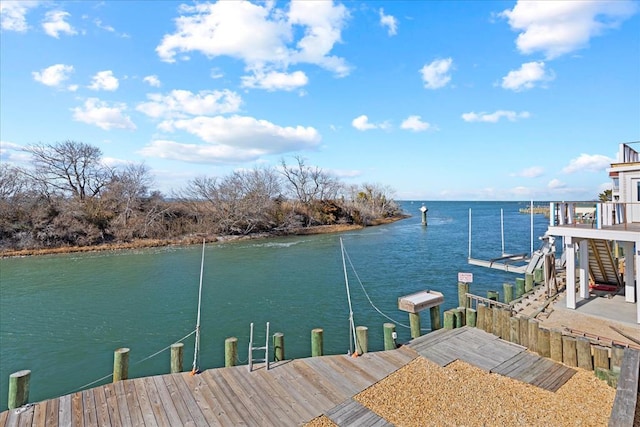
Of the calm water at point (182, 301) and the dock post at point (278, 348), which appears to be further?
the calm water at point (182, 301)

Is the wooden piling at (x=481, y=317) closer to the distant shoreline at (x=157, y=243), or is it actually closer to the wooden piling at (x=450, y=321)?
the wooden piling at (x=450, y=321)

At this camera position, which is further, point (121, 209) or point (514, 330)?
point (121, 209)

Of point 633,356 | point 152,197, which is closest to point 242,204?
point 152,197

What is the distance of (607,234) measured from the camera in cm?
944

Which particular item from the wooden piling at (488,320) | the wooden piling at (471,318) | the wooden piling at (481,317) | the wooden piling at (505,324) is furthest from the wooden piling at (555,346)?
the wooden piling at (471,318)

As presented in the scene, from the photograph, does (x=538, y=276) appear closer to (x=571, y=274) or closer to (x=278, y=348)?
(x=571, y=274)

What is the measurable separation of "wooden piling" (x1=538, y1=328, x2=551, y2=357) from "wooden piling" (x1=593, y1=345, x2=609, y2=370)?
2.85 ft

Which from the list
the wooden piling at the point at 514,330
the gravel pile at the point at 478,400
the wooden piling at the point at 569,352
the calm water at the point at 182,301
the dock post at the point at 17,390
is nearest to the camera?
the gravel pile at the point at 478,400

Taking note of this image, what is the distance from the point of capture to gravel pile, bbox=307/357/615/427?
5684 millimetres

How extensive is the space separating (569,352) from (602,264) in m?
7.41

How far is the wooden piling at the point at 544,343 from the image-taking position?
26.1ft

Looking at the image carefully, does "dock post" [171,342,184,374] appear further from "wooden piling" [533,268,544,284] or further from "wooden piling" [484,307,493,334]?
"wooden piling" [533,268,544,284]

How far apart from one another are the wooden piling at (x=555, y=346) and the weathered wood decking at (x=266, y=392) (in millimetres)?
259

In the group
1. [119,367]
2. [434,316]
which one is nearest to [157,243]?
[119,367]
